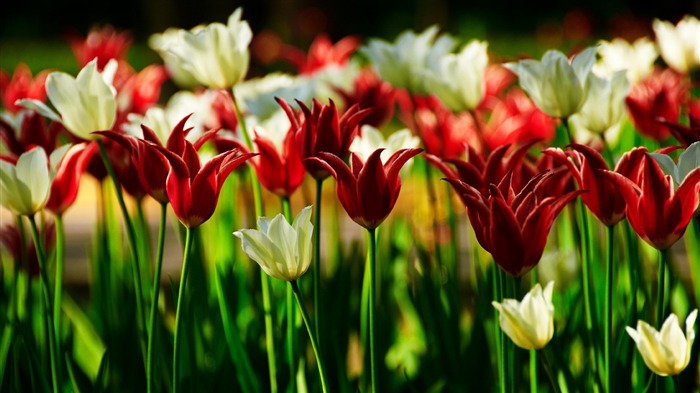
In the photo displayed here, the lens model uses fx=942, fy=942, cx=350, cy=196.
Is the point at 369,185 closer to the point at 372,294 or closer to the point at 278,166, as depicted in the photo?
the point at 372,294

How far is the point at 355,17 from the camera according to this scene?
1298 cm

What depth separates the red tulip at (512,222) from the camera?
1.04m

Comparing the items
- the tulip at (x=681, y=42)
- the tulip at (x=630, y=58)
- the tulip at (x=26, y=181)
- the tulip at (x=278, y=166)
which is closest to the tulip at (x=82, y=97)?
the tulip at (x=26, y=181)

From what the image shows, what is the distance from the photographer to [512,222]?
1.04m

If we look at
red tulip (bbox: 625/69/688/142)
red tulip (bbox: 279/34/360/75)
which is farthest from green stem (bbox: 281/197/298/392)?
red tulip (bbox: 279/34/360/75)

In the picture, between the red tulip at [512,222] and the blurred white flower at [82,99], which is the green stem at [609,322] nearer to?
the red tulip at [512,222]

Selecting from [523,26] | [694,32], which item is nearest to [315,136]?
[694,32]

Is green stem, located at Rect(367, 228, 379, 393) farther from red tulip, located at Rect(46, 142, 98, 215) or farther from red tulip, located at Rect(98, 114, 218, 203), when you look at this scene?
red tulip, located at Rect(46, 142, 98, 215)

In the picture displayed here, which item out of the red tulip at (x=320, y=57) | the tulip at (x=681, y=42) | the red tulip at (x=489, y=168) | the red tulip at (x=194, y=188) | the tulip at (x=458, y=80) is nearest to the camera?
the red tulip at (x=194, y=188)

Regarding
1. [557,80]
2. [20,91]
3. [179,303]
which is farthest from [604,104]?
[20,91]

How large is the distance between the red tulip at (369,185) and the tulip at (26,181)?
0.39 meters

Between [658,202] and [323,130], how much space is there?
1.47ft

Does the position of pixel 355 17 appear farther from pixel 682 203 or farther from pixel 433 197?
pixel 682 203

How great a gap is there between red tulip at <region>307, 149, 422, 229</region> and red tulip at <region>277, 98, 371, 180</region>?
0.13 metres
